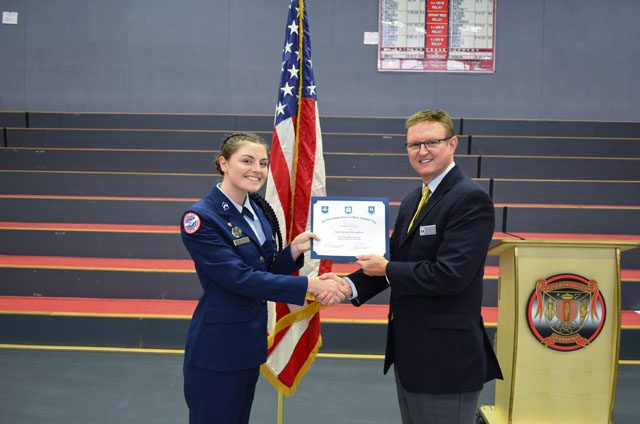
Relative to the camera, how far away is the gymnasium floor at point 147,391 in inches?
97.5

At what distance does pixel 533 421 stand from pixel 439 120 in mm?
1438

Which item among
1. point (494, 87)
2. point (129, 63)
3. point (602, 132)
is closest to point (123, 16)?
point (129, 63)

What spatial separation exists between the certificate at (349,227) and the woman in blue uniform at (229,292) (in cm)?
14

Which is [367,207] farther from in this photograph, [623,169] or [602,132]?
[602,132]

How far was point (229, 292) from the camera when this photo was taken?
1526 millimetres

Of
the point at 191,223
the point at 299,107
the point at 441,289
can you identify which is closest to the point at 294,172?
the point at 299,107

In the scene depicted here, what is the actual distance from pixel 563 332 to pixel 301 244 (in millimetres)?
1214

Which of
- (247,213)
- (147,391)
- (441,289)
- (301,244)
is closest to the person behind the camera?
(441,289)

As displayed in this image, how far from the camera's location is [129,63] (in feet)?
21.6

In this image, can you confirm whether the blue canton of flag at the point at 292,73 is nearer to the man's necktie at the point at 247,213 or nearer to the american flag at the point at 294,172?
the american flag at the point at 294,172

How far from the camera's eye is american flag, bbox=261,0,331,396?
2170 mm

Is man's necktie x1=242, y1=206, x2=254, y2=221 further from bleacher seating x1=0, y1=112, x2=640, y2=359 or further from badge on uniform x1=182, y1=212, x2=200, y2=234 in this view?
bleacher seating x1=0, y1=112, x2=640, y2=359

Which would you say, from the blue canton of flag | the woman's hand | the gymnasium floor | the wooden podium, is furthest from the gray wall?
the woman's hand

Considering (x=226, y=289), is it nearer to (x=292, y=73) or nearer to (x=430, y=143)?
(x=430, y=143)
